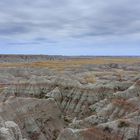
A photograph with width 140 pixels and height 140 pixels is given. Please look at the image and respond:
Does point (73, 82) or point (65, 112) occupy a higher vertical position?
point (73, 82)

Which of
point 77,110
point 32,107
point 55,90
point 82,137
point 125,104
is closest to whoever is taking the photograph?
point 82,137

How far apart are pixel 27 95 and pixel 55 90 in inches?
180

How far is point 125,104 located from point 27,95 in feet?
69.9

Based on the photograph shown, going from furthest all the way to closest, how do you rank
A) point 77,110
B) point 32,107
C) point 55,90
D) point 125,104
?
point 55,90, point 77,110, point 32,107, point 125,104

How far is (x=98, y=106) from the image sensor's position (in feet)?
134

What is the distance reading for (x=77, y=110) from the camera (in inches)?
1884

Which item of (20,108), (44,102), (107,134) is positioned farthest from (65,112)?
(107,134)

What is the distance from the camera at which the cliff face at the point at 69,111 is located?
26.2 metres

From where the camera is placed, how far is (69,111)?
4869 centimetres

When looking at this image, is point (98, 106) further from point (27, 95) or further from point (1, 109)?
point (27, 95)

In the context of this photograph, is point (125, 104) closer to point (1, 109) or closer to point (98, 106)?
point (98, 106)

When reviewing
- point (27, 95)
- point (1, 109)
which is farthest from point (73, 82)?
point (1, 109)

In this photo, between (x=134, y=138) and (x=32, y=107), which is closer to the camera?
(x=134, y=138)

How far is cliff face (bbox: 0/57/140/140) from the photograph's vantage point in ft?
85.9
